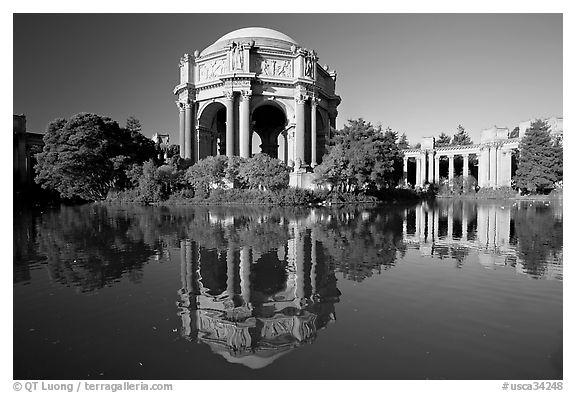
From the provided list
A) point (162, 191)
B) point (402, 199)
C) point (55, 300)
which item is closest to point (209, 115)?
point (162, 191)

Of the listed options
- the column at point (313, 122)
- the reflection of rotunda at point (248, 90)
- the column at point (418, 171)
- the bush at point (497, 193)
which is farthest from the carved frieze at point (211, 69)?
the column at point (418, 171)

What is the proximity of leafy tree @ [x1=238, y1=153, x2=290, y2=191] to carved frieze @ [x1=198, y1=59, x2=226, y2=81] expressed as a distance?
14501 mm

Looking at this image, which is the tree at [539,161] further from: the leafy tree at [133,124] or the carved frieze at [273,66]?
the leafy tree at [133,124]

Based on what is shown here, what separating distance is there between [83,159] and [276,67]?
21.2m

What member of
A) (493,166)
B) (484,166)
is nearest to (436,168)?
(484,166)

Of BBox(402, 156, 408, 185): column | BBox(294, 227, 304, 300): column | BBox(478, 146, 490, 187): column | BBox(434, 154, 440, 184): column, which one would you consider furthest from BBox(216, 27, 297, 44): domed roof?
BBox(294, 227, 304, 300): column

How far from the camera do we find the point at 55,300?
21.9ft

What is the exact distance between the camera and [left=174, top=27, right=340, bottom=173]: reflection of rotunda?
134ft

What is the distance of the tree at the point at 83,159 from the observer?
3556 centimetres

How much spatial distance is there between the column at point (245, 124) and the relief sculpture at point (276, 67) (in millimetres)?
3549

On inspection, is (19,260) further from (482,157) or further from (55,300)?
(482,157)

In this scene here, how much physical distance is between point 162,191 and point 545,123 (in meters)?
47.8

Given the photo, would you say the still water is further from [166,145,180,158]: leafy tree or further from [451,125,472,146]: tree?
[451,125,472,146]: tree

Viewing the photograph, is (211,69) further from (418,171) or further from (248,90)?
(418,171)
